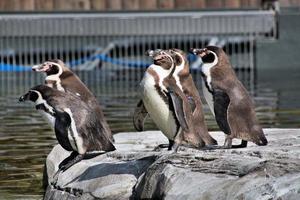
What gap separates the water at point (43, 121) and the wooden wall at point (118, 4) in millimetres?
2461

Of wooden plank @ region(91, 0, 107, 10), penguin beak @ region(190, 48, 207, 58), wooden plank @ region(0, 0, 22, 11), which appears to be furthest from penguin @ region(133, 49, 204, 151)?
wooden plank @ region(0, 0, 22, 11)

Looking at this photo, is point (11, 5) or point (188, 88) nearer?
point (188, 88)

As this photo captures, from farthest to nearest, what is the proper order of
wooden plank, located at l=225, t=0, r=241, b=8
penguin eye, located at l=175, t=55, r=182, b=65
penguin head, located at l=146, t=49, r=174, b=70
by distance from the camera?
wooden plank, located at l=225, t=0, r=241, b=8, penguin eye, located at l=175, t=55, r=182, b=65, penguin head, located at l=146, t=49, r=174, b=70

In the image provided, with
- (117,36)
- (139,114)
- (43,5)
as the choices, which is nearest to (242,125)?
(139,114)

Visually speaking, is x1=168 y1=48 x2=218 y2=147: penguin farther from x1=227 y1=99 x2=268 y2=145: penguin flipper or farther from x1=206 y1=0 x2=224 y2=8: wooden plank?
x1=206 y1=0 x2=224 y2=8: wooden plank

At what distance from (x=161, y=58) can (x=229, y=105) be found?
712mm

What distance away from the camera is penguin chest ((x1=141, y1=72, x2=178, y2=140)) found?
33.3ft

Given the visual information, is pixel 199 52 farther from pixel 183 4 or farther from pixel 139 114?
pixel 183 4

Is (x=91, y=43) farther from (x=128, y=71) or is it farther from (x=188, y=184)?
(x=188, y=184)

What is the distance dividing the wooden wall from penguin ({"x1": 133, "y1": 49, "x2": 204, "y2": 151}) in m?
19.6

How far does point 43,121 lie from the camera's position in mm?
17953

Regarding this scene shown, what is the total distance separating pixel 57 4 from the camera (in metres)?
30.3

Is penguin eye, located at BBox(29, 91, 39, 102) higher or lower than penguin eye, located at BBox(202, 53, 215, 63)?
lower

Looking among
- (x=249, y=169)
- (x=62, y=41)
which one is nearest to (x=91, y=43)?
(x=62, y=41)
